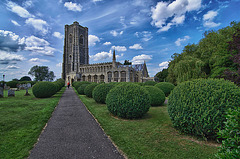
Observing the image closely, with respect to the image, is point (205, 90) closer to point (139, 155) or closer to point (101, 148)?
point (139, 155)

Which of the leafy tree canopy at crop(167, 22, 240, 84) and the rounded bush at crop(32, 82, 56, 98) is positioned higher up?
the leafy tree canopy at crop(167, 22, 240, 84)

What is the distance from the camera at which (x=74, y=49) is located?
68.9 m

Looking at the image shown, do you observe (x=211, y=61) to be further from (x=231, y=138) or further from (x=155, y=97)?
(x=231, y=138)

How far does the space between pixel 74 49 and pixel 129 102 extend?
229ft

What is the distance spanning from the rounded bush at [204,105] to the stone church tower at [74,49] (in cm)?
6600

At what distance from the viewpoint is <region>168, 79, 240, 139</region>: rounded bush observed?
13.0 feet

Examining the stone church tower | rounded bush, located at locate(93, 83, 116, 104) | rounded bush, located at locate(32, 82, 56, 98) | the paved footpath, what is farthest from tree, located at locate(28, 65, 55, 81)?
the paved footpath

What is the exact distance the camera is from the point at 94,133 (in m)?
4.78

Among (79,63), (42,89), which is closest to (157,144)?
(42,89)

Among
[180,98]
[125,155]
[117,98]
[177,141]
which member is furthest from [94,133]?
[180,98]

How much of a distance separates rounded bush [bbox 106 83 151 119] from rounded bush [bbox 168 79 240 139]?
6.47 ft

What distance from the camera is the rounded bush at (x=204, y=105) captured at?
396cm

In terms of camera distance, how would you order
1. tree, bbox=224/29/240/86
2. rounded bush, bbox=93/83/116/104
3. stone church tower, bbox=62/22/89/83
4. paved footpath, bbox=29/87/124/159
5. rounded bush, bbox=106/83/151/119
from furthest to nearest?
1. stone church tower, bbox=62/22/89/83
2. tree, bbox=224/29/240/86
3. rounded bush, bbox=93/83/116/104
4. rounded bush, bbox=106/83/151/119
5. paved footpath, bbox=29/87/124/159

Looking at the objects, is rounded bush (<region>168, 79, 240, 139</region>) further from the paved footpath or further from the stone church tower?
the stone church tower
